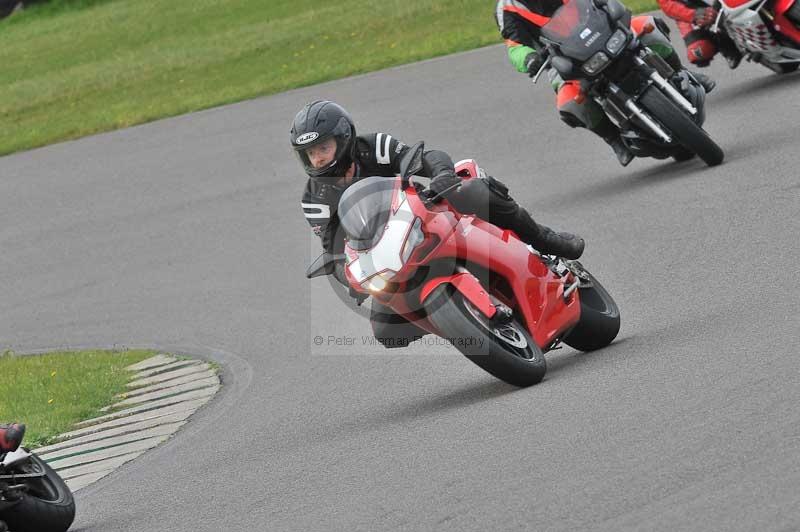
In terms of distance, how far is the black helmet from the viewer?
7613 millimetres

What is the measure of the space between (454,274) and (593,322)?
1.06 m

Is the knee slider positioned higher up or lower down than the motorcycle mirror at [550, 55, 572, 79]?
lower down

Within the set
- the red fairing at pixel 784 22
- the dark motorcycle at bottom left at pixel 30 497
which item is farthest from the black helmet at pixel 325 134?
the red fairing at pixel 784 22

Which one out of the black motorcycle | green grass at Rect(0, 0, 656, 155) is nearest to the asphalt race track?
the black motorcycle

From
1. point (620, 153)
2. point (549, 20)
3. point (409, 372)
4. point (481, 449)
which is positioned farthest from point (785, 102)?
point (481, 449)

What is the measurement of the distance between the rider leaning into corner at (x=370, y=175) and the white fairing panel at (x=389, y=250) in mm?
196

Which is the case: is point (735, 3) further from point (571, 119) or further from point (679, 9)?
point (571, 119)

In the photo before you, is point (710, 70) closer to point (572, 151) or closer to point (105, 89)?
point (572, 151)

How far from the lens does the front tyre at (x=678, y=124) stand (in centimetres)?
1106

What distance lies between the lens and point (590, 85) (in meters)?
11.6

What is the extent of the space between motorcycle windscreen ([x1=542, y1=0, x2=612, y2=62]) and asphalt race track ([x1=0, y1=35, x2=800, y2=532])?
1.16 metres

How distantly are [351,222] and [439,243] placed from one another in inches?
17.0

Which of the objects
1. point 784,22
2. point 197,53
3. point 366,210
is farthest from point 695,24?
point 197,53

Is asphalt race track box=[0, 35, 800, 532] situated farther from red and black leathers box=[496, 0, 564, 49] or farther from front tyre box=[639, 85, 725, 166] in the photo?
red and black leathers box=[496, 0, 564, 49]
